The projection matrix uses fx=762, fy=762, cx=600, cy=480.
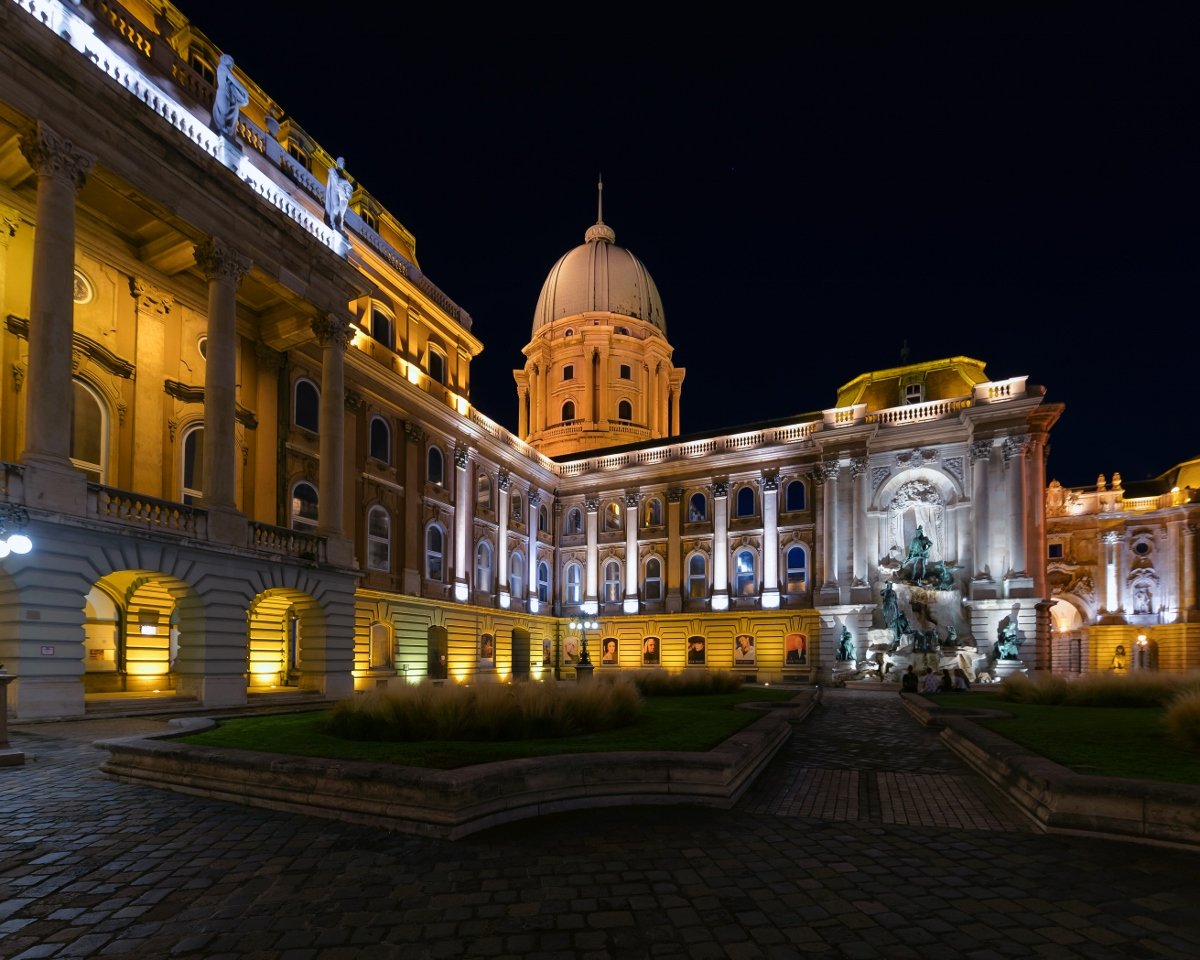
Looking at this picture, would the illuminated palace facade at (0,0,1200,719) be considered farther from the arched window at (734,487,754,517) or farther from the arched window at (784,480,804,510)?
the arched window at (734,487,754,517)

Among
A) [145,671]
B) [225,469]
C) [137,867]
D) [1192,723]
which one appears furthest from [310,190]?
[1192,723]

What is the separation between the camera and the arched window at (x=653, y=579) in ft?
168

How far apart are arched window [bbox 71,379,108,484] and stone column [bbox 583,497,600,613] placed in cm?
3323

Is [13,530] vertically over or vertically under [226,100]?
under

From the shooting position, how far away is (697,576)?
165ft

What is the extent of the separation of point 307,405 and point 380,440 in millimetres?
5357

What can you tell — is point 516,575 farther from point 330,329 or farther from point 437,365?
point 330,329

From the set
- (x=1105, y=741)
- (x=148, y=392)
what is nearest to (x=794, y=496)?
Result: (x=148, y=392)

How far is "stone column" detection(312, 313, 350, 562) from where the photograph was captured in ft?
87.8

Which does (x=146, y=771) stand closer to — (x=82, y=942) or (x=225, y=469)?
(x=82, y=942)

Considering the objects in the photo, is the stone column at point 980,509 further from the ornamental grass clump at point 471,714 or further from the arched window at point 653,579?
the ornamental grass clump at point 471,714

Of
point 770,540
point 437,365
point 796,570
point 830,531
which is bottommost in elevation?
point 796,570

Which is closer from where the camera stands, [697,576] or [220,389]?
[220,389]

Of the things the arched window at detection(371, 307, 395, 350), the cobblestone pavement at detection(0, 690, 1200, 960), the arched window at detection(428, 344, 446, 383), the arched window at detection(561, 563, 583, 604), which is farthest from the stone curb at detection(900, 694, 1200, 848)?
the arched window at detection(561, 563, 583, 604)
